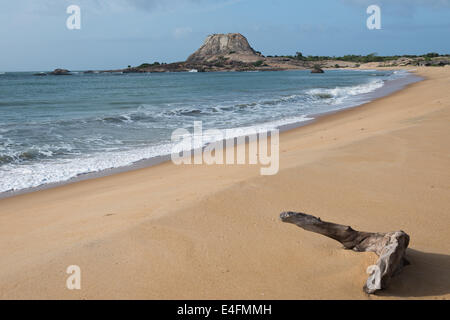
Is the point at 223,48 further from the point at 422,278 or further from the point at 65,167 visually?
the point at 422,278

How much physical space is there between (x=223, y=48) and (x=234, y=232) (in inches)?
6303

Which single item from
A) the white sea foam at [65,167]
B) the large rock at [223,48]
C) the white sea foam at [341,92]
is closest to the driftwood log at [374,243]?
the white sea foam at [65,167]

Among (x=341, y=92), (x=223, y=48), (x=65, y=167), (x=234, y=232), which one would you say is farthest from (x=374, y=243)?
(x=223, y=48)

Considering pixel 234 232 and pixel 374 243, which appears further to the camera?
pixel 234 232

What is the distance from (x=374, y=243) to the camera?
309cm

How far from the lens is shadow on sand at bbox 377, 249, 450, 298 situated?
2.71m

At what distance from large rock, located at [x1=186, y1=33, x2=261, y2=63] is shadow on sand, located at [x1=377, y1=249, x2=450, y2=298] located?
509 feet

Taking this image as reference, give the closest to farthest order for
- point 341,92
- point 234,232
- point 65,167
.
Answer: point 234,232 < point 65,167 < point 341,92

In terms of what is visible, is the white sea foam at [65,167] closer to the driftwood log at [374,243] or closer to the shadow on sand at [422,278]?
the driftwood log at [374,243]

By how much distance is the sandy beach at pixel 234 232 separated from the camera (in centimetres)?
288

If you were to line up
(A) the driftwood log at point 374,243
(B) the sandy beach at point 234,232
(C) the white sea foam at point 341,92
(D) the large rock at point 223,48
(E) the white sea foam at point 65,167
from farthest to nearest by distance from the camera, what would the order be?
(D) the large rock at point 223,48
(C) the white sea foam at point 341,92
(E) the white sea foam at point 65,167
(B) the sandy beach at point 234,232
(A) the driftwood log at point 374,243

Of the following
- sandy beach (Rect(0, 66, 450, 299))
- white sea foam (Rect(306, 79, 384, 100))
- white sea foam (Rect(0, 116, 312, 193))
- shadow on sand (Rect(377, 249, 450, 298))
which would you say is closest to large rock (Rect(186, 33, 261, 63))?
white sea foam (Rect(306, 79, 384, 100))
